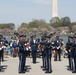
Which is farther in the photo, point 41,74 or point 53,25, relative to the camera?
point 53,25

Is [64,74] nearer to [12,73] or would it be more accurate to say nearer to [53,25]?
[12,73]

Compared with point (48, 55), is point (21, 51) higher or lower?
higher

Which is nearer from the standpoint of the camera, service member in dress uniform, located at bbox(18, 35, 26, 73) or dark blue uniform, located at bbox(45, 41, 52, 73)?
service member in dress uniform, located at bbox(18, 35, 26, 73)

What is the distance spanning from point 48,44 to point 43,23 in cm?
11837

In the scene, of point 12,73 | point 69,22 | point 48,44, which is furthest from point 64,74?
point 69,22

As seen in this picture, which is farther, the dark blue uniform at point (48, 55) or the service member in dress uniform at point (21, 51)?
the dark blue uniform at point (48, 55)

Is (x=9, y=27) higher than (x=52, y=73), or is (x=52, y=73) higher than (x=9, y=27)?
(x=9, y=27)

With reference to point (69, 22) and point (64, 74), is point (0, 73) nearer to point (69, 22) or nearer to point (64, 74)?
point (64, 74)

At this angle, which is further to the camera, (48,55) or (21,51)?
(48,55)

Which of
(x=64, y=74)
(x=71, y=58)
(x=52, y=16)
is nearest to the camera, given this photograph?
(x=64, y=74)

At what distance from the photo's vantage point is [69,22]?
12888 cm

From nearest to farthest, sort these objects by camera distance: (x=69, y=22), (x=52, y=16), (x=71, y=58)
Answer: (x=71, y=58) < (x=69, y=22) < (x=52, y=16)

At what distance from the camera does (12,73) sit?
15180mm

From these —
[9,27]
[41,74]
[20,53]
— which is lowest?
[41,74]
